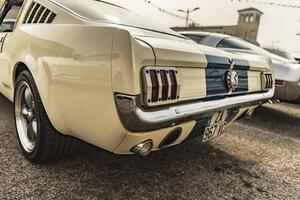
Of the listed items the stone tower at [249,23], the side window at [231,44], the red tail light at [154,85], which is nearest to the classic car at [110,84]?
the red tail light at [154,85]

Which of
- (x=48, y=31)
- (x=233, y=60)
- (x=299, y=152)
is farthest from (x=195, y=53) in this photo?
(x=299, y=152)

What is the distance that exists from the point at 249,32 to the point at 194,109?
46.7 meters

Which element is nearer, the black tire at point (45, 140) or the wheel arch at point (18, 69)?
the black tire at point (45, 140)

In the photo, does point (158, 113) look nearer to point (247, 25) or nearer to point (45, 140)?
point (45, 140)

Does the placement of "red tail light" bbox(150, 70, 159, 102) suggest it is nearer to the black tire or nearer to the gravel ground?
the gravel ground

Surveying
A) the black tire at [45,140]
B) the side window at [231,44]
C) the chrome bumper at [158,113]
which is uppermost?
the side window at [231,44]

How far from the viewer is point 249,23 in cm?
4594

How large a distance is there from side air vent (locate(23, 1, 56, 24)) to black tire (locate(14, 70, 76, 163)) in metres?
0.43

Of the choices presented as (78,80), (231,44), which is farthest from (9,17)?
(231,44)

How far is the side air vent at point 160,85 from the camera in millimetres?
1498

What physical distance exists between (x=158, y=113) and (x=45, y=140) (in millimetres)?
918

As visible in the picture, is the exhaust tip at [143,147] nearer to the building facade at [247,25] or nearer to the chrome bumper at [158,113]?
the chrome bumper at [158,113]

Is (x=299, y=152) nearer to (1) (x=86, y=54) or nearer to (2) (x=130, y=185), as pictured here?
(2) (x=130, y=185)

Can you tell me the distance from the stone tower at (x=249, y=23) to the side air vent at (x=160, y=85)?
44132 millimetres
